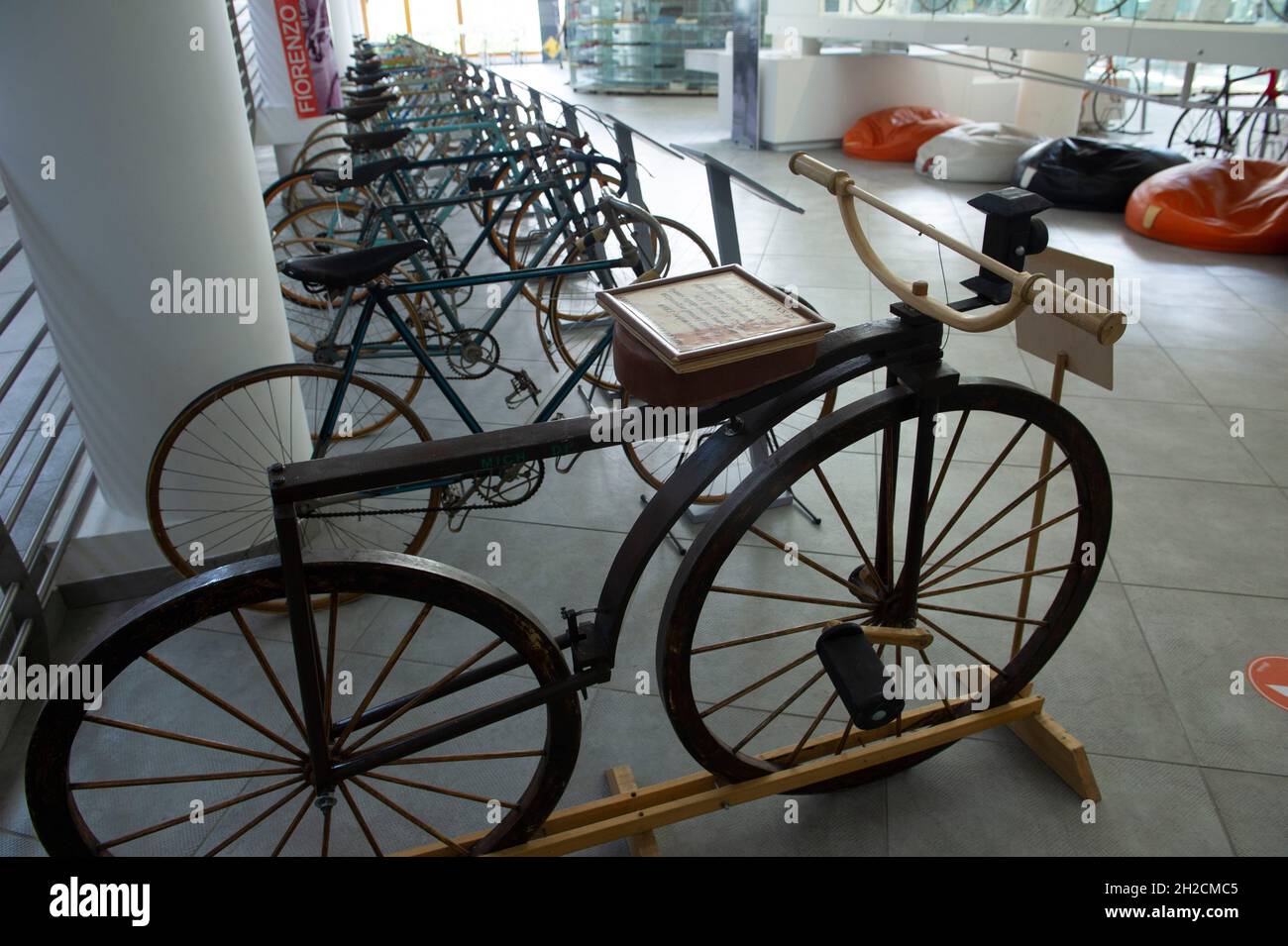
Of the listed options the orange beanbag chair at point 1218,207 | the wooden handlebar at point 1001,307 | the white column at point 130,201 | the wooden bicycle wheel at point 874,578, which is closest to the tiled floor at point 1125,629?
the wooden bicycle wheel at point 874,578

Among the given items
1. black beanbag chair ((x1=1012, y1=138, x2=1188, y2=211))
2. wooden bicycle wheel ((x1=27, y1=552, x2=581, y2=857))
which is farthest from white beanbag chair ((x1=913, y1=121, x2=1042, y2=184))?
wooden bicycle wheel ((x1=27, y1=552, x2=581, y2=857))

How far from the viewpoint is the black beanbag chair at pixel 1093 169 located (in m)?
6.29

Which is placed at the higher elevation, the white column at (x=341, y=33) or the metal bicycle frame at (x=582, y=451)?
the white column at (x=341, y=33)

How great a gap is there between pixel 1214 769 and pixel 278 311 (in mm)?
2675

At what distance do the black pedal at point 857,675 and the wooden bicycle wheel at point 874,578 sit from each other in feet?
0.35

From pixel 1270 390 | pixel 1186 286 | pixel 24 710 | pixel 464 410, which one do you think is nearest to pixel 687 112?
pixel 1186 286

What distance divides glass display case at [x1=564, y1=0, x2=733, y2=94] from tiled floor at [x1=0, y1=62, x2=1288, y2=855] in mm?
9136

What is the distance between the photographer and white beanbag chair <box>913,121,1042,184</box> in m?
7.12

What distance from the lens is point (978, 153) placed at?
Result: 7.17 meters

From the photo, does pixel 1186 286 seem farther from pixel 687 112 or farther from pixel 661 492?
pixel 687 112

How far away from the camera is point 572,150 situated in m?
3.91

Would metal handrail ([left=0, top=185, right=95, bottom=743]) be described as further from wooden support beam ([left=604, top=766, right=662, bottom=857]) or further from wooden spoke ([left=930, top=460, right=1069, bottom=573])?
wooden spoke ([left=930, top=460, right=1069, bottom=573])

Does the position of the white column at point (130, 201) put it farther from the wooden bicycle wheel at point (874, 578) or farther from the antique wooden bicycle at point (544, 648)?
the wooden bicycle wheel at point (874, 578)

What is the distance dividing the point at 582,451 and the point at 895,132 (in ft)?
25.7
